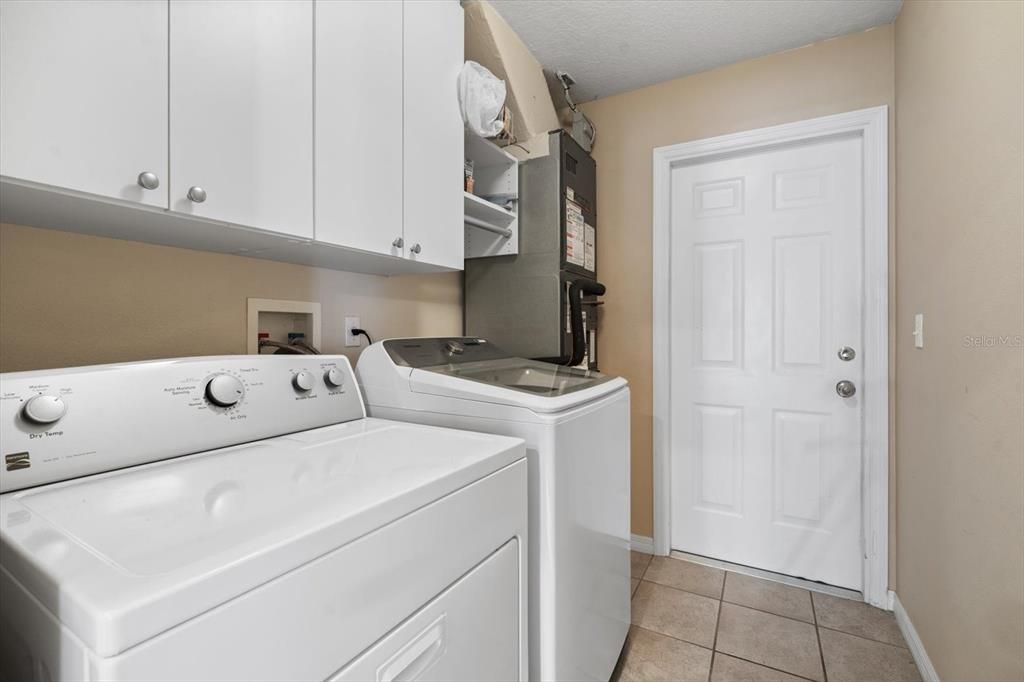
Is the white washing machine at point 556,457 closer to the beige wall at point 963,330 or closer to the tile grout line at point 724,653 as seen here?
the tile grout line at point 724,653

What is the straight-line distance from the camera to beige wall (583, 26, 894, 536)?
222 centimetres

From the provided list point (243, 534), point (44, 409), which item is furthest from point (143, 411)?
point (243, 534)

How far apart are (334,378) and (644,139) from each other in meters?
2.17

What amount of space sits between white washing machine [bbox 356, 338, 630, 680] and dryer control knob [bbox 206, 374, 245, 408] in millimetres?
393

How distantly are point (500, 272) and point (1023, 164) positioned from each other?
165 centimetres

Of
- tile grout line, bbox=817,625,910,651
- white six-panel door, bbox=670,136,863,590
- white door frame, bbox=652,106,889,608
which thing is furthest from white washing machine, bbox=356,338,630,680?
white door frame, bbox=652,106,889,608

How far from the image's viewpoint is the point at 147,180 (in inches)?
31.0

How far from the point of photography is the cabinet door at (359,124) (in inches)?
44.1

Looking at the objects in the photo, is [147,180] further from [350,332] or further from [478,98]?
[478,98]

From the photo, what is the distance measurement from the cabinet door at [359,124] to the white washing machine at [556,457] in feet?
1.17

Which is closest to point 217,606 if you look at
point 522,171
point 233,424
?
point 233,424

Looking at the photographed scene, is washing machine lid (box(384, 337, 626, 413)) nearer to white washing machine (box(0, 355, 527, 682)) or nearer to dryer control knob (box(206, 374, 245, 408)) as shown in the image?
white washing machine (box(0, 355, 527, 682))

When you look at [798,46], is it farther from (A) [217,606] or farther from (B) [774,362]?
(A) [217,606]

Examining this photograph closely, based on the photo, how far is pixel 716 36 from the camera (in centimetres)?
210
